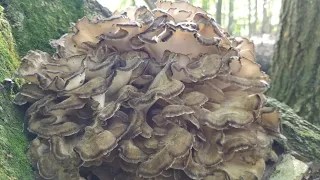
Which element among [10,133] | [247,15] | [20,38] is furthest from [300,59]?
[247,15]

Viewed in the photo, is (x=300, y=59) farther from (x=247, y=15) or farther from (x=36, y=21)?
(x=247, y=15)

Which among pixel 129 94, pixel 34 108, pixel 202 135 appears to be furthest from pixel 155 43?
pixel 34 108

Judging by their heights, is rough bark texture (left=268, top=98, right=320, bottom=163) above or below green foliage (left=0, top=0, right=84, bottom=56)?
below

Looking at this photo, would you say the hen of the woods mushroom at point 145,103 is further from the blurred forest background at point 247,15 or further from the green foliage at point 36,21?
the blurred forest background at point 247,15

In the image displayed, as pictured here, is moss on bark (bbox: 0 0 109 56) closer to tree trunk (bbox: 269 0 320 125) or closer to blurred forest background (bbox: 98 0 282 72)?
tree trunk (bbox: 269 0 320 125)

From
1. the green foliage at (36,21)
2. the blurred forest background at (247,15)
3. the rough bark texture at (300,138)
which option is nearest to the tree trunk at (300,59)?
the rough bark texture at (300,138)

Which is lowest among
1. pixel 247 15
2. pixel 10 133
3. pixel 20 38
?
pixel 247 15

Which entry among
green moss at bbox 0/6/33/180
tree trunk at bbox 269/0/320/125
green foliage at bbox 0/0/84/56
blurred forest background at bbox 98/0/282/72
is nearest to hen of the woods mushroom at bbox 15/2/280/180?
green moss at bbox 0/6/33/180
